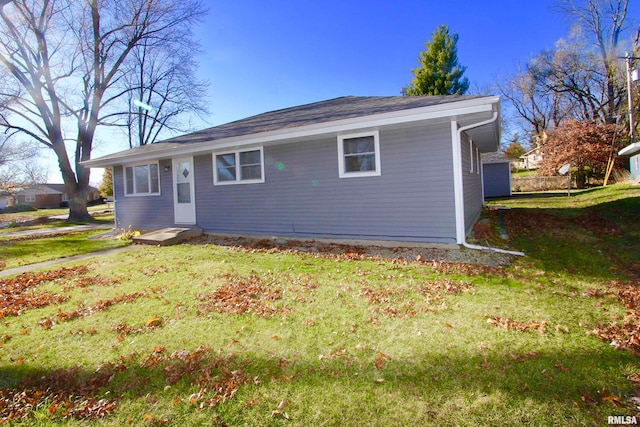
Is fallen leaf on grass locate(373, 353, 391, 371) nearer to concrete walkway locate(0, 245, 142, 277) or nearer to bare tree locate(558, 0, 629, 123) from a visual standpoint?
concrete walkway locate(0, 245, 142, 277)

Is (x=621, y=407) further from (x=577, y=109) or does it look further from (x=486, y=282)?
(x=577, y=109)

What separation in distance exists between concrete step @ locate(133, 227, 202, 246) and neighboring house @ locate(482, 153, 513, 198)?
1877cm

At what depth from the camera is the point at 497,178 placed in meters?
21.6

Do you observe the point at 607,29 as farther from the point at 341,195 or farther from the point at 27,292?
the point at 27,292

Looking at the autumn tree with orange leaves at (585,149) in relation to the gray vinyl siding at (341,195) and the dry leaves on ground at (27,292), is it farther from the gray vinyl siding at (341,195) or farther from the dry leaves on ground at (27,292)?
the dry leaves on ground at (27,292)

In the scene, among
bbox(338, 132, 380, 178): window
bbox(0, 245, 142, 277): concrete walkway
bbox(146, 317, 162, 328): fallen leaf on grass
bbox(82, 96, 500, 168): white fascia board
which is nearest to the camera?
bbox(146, 317, 162, 328): fallen leaf on grass

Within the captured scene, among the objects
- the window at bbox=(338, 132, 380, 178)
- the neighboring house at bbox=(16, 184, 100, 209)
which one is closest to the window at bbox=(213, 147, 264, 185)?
the window at bbox=(338, 132, 380, 178)

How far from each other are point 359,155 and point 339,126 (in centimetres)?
90

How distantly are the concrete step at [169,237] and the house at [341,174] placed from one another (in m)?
0.44

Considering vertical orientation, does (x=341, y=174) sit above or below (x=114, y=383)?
above

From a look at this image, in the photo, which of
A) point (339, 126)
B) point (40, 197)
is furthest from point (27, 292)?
point (40, 197)

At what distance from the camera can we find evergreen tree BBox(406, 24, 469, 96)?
91.6 feet

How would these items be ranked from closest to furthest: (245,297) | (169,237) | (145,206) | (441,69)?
1. (245,297)
2. (169,237)
3. (145,206)
4. (441,69)

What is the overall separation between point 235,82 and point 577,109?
1216 inches
